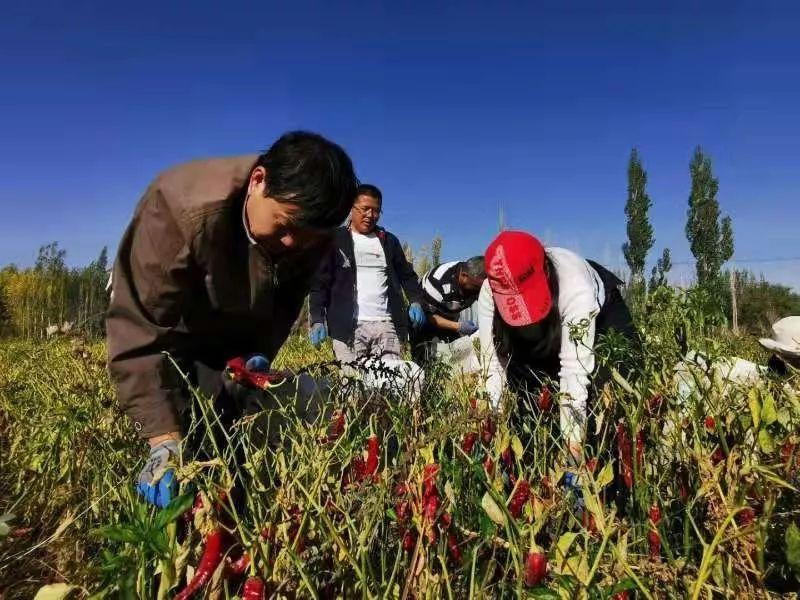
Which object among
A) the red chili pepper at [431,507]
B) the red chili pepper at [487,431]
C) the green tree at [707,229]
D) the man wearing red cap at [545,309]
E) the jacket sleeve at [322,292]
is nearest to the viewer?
the red chili pepper at [431,507]

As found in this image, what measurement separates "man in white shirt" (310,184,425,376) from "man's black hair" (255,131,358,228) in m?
2.19

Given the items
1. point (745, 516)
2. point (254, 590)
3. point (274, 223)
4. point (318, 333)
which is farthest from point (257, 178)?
point (318, 333)

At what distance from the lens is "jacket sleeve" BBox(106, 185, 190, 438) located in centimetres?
158

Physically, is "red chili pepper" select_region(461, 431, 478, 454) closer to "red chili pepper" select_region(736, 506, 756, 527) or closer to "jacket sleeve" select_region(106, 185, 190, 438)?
"red chili pepper" select_region(736, 506, 756, 527)

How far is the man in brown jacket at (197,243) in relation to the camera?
156 centimetres

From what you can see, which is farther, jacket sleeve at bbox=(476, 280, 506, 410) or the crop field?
jacket sleeve at bbox=(476, 280, 506, 410)

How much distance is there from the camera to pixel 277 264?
1.80 m

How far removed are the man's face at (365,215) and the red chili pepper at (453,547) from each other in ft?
10.0

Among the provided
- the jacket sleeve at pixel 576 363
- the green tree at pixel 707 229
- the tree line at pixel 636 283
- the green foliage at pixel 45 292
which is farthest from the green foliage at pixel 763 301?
the green foliage at pixel 45 292

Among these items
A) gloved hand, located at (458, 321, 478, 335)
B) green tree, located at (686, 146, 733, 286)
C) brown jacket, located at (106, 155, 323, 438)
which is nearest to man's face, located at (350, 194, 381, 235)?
gloved hand, located at (458, 321, 478, 335)

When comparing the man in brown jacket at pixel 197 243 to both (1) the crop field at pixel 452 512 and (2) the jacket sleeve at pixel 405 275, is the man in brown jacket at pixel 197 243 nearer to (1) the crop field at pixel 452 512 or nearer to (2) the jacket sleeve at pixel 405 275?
(1) the crop field at pixel 452 512

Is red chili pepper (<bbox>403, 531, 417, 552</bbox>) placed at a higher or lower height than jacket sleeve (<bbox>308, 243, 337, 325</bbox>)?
lower

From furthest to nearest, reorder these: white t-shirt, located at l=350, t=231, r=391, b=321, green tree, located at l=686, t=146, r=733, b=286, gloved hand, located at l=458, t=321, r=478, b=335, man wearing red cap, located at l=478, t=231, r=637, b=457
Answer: green tree, located at l=686, t=146, r=733, b=286, gloved hand, located at l=458, t=321, r=478, b=335, white t-shirt, located at l=350, t=231, r=391, b=321, man wearing red cap, located at l=478, t=231, r=637, b=457

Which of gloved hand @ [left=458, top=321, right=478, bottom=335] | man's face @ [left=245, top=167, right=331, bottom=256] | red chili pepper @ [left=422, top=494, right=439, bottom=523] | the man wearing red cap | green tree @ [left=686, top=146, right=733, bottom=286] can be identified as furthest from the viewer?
green tree @ [left=686, top=146, right=733, bottom=286]
